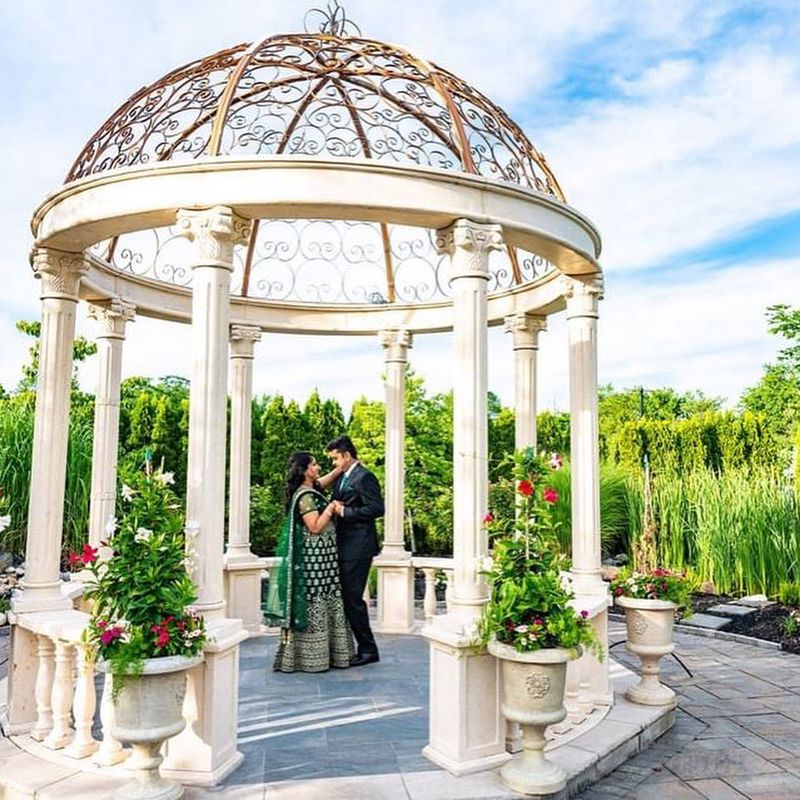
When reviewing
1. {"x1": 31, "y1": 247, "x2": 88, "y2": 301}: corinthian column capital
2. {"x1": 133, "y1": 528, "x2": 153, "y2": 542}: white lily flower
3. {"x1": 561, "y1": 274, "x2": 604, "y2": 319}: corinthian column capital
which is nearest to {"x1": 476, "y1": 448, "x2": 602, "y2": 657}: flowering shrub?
{"x1": 133, "y1": 528, "x2": 153, "y2": 542}: white lily flower

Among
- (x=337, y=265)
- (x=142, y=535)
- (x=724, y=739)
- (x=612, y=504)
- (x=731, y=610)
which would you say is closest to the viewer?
(x=142, y=535)

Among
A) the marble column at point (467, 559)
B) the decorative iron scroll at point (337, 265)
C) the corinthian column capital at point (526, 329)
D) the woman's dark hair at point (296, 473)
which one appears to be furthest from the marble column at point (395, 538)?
the marble column at point (467, 559)

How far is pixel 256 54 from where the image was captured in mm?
5180

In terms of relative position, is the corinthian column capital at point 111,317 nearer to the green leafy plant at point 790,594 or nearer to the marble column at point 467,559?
the marble column at point 467,559

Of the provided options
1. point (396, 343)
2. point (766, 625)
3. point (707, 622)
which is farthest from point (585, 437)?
point (766, 625)

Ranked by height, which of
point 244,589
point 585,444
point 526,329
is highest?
point 526,329

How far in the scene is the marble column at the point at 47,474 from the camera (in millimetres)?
4594

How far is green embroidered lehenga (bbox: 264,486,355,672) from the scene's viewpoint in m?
6.07

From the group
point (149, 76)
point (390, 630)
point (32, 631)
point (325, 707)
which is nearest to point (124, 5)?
point (149, 76)

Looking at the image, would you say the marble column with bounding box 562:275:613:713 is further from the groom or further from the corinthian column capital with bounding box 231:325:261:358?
the corinthian column capital with bounding box 231:325:261:358

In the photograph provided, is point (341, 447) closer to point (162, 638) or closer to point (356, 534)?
point (356, 534)

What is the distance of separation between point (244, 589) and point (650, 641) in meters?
4.34

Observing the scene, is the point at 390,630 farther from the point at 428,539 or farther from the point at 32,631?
the point at 428,539

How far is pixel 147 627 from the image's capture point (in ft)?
11.5
